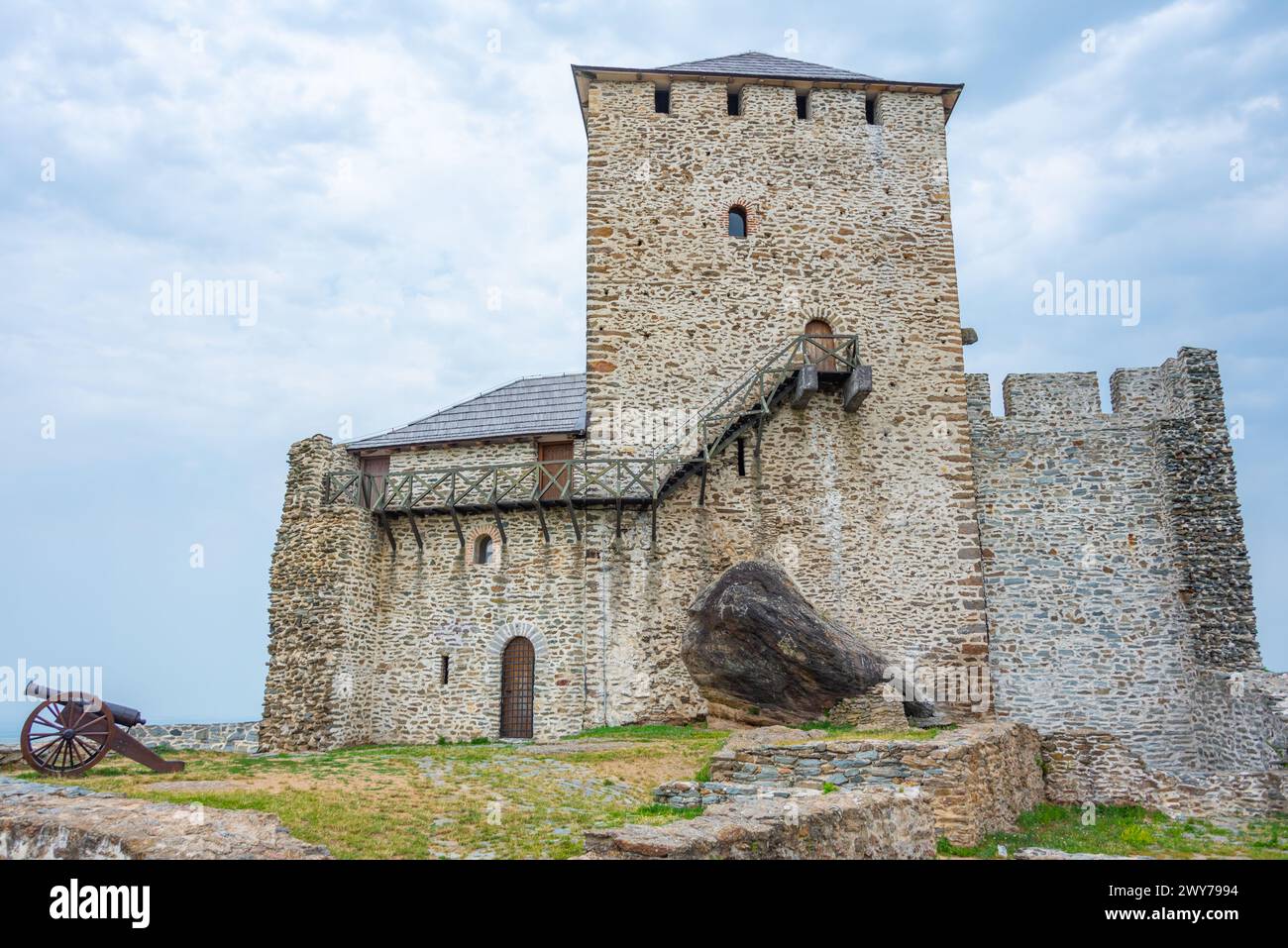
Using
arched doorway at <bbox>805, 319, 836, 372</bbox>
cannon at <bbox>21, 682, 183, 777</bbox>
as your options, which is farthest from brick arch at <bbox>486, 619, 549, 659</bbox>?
arched doorway at <bbox>805, 319, 836, 372</bbox>

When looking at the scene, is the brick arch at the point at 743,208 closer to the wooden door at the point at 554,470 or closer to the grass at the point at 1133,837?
the wooden door at the point at 554,470

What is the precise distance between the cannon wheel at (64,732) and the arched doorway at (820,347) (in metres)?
12.9

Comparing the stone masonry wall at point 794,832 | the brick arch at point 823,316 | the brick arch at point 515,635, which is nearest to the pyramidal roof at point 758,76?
the brick arch at point 823,316

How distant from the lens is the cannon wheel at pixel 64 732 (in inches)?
437

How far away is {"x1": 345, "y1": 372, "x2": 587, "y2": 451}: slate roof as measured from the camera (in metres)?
18.8

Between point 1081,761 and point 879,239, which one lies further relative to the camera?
point 879,239

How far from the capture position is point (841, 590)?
1662cm

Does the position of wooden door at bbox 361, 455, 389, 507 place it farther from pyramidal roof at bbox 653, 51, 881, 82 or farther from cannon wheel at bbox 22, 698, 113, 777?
pyramidal roof at bbox 653, 51, 881, 82

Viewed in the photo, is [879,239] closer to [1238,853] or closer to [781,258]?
[781,258]

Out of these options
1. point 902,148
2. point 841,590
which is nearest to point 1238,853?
point 841,590

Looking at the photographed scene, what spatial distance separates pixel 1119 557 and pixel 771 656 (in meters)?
8.82

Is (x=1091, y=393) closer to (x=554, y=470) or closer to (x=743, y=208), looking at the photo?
(x=743, y=208)
